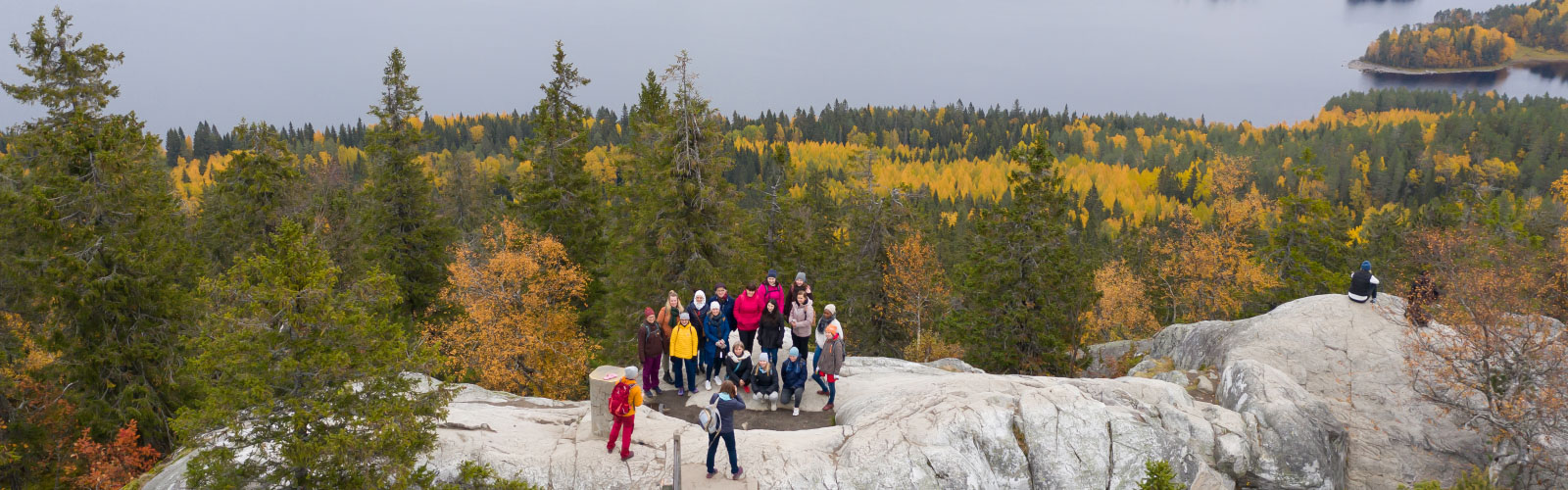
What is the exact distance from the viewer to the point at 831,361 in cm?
1636

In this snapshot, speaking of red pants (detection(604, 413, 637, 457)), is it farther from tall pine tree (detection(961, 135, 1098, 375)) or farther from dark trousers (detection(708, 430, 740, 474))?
tall pine tree (detection(961, 135, 1098, 375))

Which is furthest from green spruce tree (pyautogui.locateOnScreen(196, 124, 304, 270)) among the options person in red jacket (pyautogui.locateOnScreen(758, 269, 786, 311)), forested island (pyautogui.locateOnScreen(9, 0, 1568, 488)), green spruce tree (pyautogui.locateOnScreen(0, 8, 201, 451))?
person in red jacket (pyautogui.locateOnScreen(758, 269, 786, 311))

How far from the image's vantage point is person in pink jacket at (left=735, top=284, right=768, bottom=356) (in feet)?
56.4

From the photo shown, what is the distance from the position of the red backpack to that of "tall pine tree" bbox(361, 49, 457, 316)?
23439mm

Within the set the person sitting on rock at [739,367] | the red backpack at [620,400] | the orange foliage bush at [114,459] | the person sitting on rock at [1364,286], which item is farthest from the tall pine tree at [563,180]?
the person sitting on rock at [1364,286]

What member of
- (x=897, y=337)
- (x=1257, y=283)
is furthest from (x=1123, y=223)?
(x=897, y=337)

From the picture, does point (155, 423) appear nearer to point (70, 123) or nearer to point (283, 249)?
point (70, 123)

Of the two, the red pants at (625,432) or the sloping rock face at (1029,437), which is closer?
the red pants at (625,432)

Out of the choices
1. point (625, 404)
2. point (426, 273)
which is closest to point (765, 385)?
point (625, 404)

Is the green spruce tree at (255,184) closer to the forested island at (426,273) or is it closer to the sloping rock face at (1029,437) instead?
the forested island at (426,273)

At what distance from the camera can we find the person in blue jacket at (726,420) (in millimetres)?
12406

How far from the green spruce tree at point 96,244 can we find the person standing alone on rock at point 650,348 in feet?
54.7

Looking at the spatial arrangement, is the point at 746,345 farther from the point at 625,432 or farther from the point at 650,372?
the point at 625,432

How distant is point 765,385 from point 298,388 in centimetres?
837
